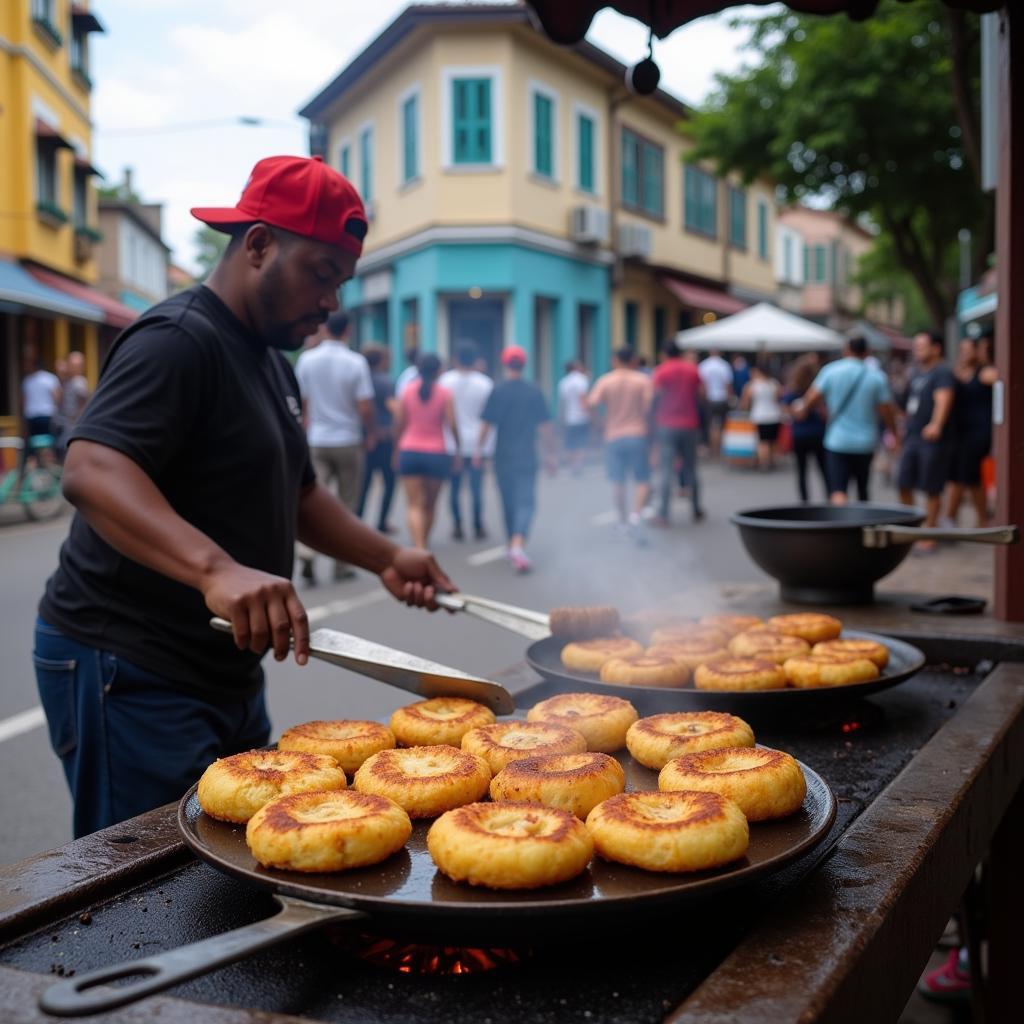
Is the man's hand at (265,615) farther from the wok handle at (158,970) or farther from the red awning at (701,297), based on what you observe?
the red awning at (701,297)

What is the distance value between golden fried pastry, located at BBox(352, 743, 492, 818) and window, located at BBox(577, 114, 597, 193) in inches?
1065

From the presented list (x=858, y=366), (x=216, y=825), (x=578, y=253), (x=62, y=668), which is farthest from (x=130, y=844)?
(x=578, y=253)

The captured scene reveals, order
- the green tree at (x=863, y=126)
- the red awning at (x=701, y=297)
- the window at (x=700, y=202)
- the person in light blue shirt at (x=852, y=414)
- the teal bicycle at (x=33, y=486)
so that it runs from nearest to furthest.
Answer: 1. the person in light blue shirt at (x=852, y=414)
2. the teal bicycle at (x=33, y=486)
3. the green tree at (x=863, y=126)
4. the red awning at (x=701, y=297)
5. the window at (x=700, y=202)

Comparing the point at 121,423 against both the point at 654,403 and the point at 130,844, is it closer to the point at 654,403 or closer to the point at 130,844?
the point at 130,844

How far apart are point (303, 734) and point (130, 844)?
0.32 metres

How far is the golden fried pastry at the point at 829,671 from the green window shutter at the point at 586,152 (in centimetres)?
2649

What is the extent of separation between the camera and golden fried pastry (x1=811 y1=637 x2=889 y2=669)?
2545 millimetres

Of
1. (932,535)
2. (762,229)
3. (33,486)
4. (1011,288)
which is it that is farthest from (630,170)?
(932,535)

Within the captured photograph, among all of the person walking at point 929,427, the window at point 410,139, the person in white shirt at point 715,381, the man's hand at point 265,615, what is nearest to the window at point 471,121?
the window at point 410,139

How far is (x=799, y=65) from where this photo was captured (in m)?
19.6

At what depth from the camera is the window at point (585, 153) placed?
27.3 meters

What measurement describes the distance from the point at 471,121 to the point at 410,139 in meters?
1.99

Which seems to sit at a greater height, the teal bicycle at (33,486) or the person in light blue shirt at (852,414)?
the person in light blue shirt at (852,414)

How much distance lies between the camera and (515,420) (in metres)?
11.5
